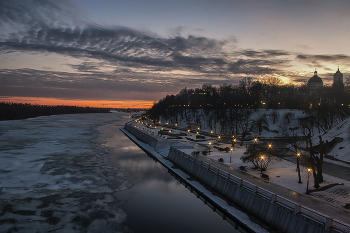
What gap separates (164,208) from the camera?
71.2 feet

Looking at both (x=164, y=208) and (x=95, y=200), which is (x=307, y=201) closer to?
(x=164, y=208)

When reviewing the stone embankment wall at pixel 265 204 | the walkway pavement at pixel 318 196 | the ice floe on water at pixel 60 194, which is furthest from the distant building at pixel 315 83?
the ice floe on water at pixel 60 194

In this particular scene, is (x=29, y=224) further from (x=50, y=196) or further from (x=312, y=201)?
(x=312, y=201)

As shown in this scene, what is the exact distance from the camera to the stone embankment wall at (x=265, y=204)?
13516 mm

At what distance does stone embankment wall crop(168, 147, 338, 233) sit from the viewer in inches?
532

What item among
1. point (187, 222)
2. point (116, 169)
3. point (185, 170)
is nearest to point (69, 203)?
point (187, 222)

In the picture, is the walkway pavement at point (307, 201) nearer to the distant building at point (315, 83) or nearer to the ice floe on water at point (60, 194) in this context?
the ice floe on water at point (60, 194)

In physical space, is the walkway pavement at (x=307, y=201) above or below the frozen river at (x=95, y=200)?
above

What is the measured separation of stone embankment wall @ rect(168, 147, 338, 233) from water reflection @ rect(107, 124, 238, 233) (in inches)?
90.3

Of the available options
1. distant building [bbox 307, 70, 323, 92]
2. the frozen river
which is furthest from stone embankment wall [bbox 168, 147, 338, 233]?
distant building [bbox 307, 70, 323, 92]

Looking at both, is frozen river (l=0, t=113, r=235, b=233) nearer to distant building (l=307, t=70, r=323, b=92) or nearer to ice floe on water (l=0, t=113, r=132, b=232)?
A: ice floe on water (l=0, t=113, r=132, b=232)

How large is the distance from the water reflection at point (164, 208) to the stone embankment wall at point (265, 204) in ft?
7.53

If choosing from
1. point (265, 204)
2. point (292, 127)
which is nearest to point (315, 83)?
point (292, 127)

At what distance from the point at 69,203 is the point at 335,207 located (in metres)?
20.8
